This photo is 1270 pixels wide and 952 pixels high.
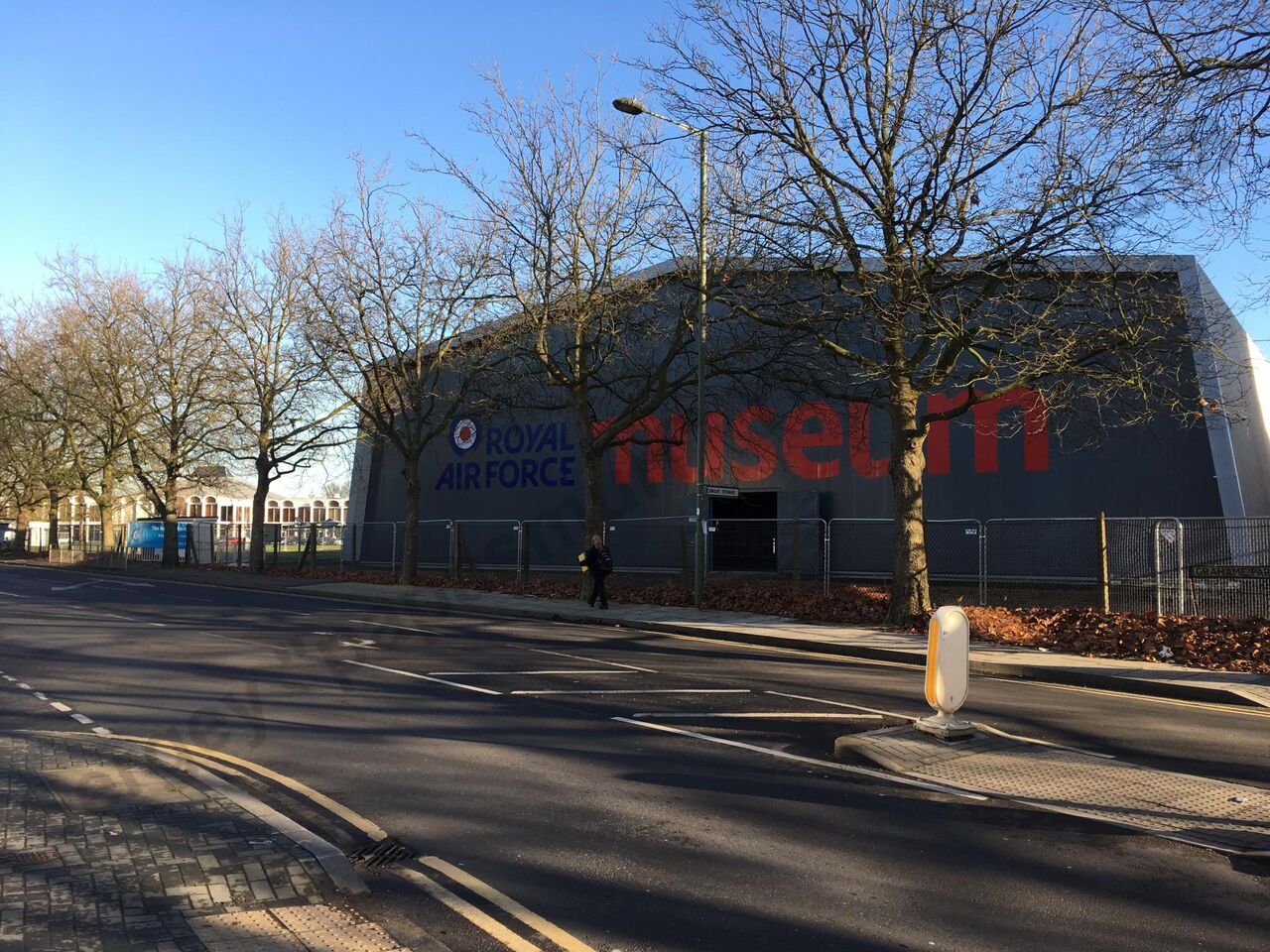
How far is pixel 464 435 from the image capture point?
3691cm

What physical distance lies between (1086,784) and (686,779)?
2.86m

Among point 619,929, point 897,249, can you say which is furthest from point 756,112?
point 619,929

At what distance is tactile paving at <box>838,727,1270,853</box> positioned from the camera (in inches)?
228

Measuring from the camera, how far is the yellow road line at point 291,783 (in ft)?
18.6

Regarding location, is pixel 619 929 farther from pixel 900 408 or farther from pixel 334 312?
pixel 334 312

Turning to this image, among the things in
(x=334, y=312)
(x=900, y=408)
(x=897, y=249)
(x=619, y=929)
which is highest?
(x=334, y=312)

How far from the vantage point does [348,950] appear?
393 cm

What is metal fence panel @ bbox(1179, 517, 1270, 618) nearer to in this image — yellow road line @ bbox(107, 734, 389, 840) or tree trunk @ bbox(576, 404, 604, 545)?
tree trunk @ bbox(576, 404, 604, 545)

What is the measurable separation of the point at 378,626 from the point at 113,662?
5.46 m

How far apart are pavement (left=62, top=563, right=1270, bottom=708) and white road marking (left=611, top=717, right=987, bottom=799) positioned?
20.0 ft

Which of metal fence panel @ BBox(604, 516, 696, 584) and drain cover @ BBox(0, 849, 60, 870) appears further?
metal fence panel @ BBox(604, 516, 696, 584)

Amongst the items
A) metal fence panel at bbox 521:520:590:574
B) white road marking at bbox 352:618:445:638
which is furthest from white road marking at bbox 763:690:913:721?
metal fence panel at bbox 521:520:590:574

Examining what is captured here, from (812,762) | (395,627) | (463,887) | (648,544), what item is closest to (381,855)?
(463,887)

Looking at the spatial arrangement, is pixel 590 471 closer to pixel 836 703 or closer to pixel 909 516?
pixel 909 516
